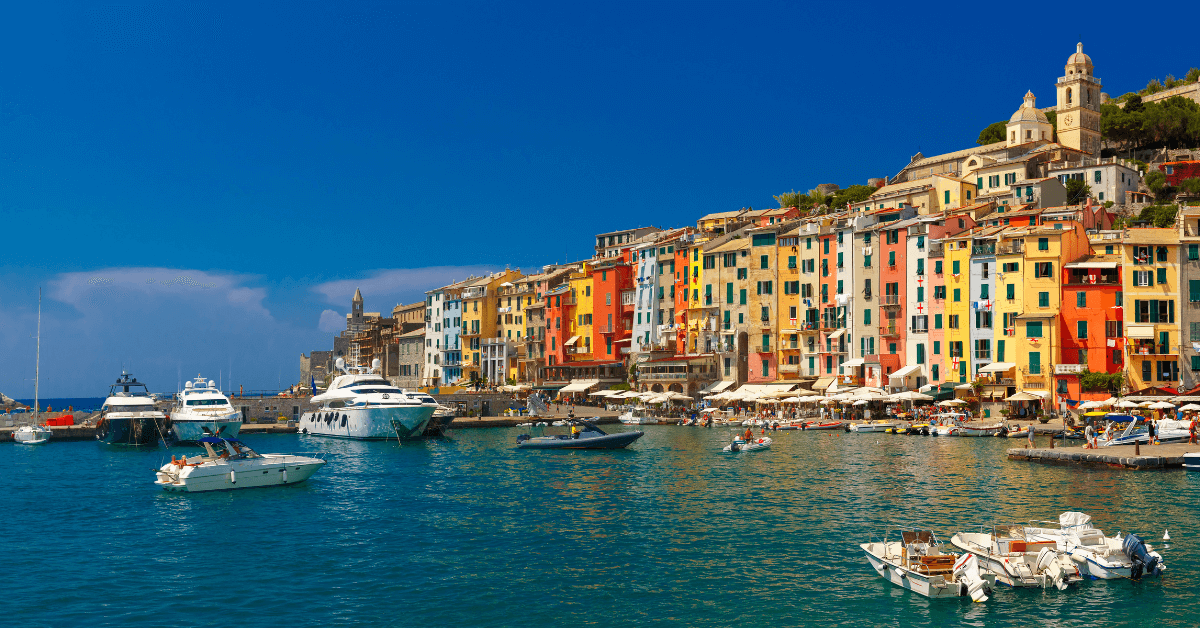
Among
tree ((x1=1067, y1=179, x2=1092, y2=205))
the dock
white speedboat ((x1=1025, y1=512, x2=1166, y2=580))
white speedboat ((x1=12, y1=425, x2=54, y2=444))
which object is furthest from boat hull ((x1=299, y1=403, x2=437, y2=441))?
tree ((x1=1067, y1=179, x2=1092, y2=205))

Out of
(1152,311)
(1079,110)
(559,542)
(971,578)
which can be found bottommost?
(559,542)

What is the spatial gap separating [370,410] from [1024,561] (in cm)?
5507

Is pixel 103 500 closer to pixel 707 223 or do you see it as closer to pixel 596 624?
pixel 596 624

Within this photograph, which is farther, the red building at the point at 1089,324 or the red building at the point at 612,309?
the red building at the point at 612,309

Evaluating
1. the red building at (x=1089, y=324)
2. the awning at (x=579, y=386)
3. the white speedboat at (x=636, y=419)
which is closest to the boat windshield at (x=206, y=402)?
the white speedboat at (x=636, y=419)

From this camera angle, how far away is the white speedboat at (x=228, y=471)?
4097cm

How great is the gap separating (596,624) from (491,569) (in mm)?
5944

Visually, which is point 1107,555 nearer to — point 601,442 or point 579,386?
point 601,442

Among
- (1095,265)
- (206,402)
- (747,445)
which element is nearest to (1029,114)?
(1095,265)

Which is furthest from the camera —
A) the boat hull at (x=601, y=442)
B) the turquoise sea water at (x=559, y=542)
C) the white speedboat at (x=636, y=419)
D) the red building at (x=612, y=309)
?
the red building at (x=612, y=309)

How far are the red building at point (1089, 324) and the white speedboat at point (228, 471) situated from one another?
55094mm

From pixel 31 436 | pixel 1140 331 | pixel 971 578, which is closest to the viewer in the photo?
pixel 971 578

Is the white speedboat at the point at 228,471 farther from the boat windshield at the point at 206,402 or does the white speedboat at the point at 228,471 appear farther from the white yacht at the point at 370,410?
the boat windshield at the point at 206,402

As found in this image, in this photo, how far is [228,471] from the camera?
136 feet
